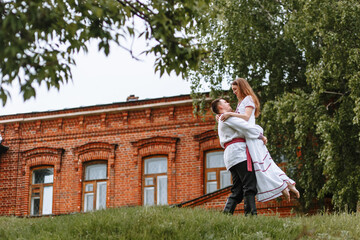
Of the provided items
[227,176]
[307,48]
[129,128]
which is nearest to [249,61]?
[307,48]

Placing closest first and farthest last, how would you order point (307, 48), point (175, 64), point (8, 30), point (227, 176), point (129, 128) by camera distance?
1. point (8, 30)
2. point (175, 64)
3. point (307, 48)
4. point (227, 176)
5. point (129, 128)

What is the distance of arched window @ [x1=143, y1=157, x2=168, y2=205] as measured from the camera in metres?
21.7

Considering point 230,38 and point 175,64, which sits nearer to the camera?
point 175,64

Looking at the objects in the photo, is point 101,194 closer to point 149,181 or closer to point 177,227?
point 149,181

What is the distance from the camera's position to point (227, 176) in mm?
21109

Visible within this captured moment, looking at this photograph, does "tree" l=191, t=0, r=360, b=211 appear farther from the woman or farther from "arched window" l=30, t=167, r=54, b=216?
"arched window" l=30, t=167, r=54, b=216

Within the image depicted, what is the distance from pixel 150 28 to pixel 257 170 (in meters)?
2.53

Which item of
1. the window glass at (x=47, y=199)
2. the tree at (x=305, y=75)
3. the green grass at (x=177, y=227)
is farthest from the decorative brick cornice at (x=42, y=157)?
the green grass at (x=177, y=227)

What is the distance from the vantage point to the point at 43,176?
23.7 metres

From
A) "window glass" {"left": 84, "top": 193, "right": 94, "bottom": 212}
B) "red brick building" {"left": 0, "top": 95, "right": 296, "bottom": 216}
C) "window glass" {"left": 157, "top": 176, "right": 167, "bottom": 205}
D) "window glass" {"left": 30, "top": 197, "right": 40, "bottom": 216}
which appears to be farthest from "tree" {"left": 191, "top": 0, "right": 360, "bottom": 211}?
"window glass" {"left": 30, "top": 197, "right": 40, "bottom": 216}

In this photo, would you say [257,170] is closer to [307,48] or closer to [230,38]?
[307,48]

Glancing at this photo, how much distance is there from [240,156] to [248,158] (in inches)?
4.9

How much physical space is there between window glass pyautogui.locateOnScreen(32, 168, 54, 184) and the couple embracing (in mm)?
16745

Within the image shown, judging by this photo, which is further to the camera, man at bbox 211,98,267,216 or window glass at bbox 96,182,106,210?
window glass at bbox 96,182,106,210
